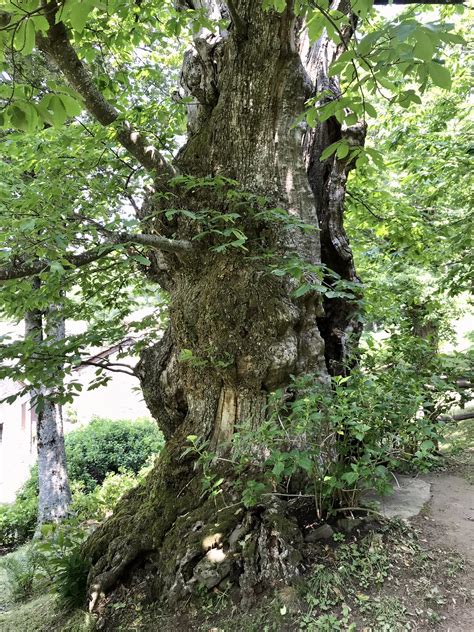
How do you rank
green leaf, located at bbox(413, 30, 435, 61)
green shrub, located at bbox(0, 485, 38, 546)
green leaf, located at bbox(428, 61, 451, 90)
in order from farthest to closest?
green shrub, located at bbox(0, 485, 38, 546), green leaf, located at bbox(428, 61, 451, 90), green leaf, located at bbox(413, 30, 435, 61)

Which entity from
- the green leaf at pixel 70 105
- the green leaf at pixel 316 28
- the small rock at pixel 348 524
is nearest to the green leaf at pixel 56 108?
the green leaf at pixel 70 105

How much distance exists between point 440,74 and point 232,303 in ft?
5.70

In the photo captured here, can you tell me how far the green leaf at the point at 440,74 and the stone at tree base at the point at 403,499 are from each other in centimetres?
225

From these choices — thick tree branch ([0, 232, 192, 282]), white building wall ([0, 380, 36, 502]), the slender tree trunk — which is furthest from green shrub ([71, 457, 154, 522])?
white building wall ([0, 380, 36, 502])

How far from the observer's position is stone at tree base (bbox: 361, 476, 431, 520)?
2664mm

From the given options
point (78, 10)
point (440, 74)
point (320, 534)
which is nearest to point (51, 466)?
point (320, 534)

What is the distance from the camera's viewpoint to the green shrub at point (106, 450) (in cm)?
926

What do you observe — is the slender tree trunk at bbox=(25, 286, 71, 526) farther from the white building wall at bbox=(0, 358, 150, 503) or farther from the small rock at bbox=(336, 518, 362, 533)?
the small rock at bbox=(336, 518, 362, 533)

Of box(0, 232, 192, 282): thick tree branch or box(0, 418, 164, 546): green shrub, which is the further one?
box(0, 418, 164, 546): green shrub

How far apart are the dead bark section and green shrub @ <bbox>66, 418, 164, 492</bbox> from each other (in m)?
6.73

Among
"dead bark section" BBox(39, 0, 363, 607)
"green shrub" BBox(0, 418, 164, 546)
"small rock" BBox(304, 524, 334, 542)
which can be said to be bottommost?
"green shrub" BBox(0, 418, 164, 546)

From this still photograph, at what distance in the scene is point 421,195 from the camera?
6.86m

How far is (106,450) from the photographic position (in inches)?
381

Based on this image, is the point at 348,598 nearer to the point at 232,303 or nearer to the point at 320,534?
the point at 320,534
